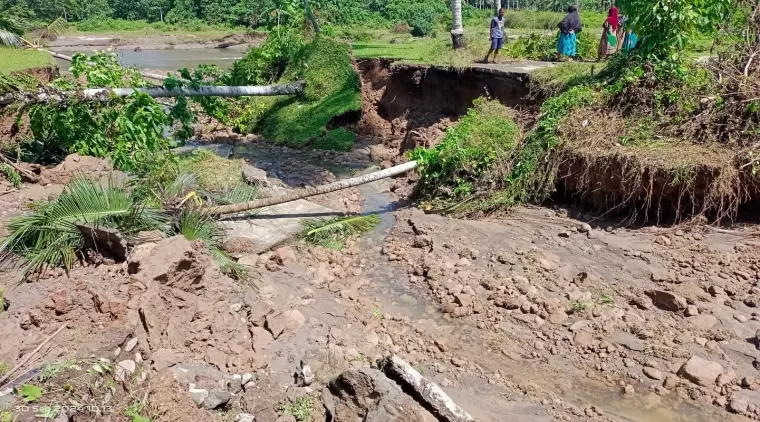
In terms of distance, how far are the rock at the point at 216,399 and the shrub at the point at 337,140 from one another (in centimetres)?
844

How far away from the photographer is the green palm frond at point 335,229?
7.97 m

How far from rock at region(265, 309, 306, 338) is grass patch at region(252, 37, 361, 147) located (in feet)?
25.2

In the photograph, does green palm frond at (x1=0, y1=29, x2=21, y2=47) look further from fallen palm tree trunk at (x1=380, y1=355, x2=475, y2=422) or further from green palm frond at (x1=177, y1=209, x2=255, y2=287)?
fallen palm tree trunk at (x1=380, y1=355, x2=475, y2=422)

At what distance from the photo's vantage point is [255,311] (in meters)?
5.85

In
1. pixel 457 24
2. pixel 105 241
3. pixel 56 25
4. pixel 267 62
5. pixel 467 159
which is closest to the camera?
pixel 105 241

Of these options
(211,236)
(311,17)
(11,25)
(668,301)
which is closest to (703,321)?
(668,301)

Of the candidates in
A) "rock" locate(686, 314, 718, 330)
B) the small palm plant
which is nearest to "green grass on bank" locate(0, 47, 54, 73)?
the small palm plant

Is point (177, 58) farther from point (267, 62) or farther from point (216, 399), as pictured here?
point (216, 399)

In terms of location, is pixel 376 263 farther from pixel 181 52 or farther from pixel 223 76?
pixel 181 52

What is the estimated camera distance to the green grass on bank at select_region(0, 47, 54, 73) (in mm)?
13402

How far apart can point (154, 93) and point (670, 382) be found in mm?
9474

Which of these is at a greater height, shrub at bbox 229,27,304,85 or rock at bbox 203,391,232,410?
shrub at bbox 229,27,304,85

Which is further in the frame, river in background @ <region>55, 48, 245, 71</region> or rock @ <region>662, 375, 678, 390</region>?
river in background @ <region>55, 48, 245, 71</region>

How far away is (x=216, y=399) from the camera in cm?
443
